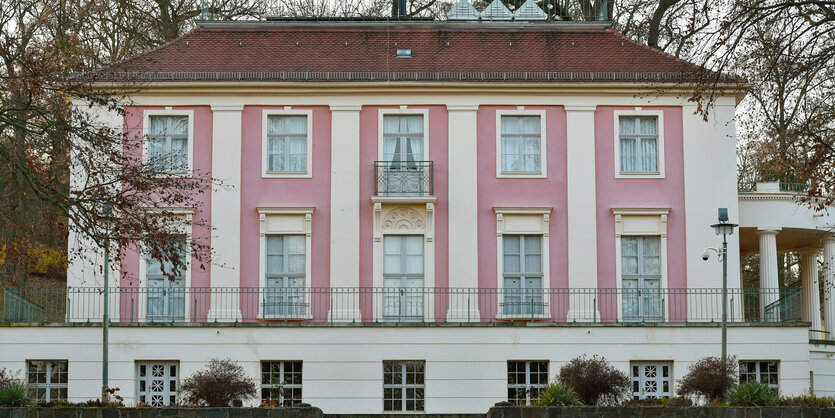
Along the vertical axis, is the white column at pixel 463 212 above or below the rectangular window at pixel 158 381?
above

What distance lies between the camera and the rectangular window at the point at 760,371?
106 feet

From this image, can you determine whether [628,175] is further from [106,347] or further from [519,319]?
[106,347]

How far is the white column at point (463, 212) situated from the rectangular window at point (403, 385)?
85.4 inches

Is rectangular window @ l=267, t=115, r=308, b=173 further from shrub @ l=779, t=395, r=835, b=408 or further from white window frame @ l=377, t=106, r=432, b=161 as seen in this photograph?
shrub @ l=779, t=395, r=835, b=408

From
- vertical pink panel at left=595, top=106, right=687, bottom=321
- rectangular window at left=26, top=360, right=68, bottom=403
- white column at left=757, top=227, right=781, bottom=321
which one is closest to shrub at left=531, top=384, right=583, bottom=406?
vertical pink panel at left=595, top=106, right=687, bottom=321

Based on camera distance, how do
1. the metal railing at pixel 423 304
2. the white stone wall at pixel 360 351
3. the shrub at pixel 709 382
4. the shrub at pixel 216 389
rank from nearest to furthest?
the shrub at pixel 216 389, the shrub at pixel 709 382, the white stone wall at pixel 360 351, the metal railing at pixel 423 304

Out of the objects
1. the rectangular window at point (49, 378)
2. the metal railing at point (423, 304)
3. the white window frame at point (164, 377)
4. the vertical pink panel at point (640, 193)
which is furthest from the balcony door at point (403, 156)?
the rectangular window at point (49, 378)

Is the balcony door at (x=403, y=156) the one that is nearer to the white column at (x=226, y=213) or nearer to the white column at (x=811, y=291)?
the white column at (x=226, y=213)

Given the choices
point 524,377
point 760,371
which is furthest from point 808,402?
point 524,377

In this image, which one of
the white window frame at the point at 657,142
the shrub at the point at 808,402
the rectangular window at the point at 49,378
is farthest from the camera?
the white window frame at the point at 657,142

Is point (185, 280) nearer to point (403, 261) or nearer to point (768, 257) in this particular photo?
point (403, 261)

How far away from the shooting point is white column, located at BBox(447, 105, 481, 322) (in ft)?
111

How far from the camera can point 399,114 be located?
35156 millimetres

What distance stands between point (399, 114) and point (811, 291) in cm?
1306
